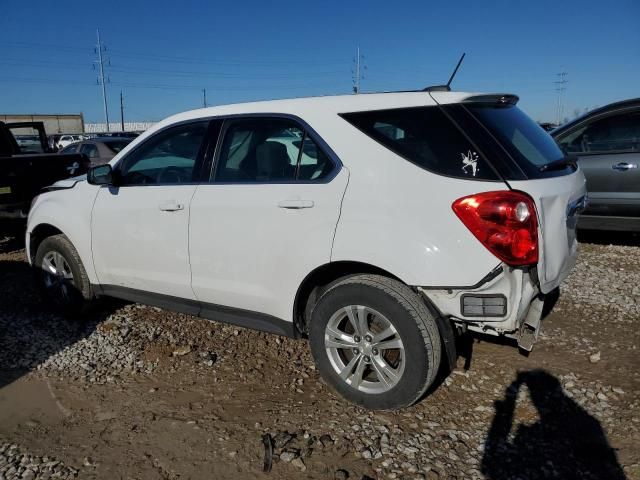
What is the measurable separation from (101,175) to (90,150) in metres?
10.7

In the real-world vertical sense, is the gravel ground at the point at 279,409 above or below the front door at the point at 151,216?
below

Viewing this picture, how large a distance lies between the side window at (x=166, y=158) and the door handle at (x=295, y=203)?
2.95 ft

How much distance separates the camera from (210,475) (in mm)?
2541

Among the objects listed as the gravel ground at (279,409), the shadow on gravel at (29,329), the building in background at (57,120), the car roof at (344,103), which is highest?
the building in background at (57,120)

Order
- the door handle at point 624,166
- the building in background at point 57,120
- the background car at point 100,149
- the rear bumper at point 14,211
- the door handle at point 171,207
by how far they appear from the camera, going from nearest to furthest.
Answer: the door handle at point 171,207
the door handle at point 624,166
the rear bumper at point 14,211
the background car at point 100,149
the building in background at point 57,120

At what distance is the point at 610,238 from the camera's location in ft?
23.2

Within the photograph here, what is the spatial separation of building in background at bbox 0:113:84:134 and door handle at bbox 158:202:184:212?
45691 millimetres

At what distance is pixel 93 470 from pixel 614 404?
2.96 meters

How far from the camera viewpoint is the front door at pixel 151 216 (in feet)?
11.9

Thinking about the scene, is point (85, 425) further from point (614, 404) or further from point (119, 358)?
point (614, 404)

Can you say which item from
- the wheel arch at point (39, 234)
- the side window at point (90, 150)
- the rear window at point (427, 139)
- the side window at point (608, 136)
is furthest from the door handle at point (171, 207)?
the side window at point (90, 150)

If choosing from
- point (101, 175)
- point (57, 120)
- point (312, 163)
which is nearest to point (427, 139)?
point (312, 163)

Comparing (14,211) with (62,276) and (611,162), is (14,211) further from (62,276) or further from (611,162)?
(611,162)

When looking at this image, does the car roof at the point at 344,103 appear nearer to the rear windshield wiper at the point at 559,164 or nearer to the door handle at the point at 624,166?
the rear windshield wiper at the point at 559,164
